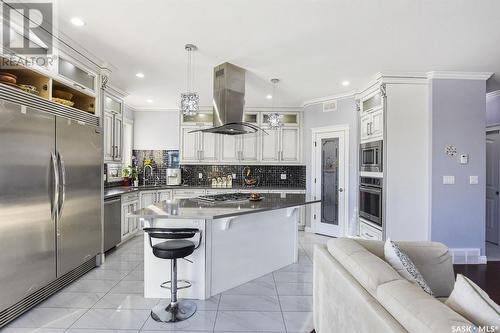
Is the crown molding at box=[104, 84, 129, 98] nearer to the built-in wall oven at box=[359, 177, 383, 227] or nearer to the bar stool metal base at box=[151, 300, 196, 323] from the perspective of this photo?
the bar stool metal base at box=[151, 300, 196, 323]

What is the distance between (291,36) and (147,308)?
9.80 ft

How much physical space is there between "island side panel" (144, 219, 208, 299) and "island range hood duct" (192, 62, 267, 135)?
138cm

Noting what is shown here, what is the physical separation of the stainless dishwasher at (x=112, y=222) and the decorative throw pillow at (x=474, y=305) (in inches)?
158

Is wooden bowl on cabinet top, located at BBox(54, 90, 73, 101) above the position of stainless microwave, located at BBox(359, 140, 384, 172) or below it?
above

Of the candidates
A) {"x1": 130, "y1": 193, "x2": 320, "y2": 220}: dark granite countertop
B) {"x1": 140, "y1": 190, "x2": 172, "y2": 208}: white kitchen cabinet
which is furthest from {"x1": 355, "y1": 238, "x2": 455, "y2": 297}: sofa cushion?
{"x1": 140, "y1": 190, "x2": 172, "y2": 208}: white kitchen cabinet

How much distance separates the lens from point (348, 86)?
4.78m

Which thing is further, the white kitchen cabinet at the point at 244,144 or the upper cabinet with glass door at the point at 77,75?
the white kitchen cabinet at the point at 244,144

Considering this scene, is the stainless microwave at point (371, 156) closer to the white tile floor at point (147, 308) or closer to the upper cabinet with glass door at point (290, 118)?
the upper cabinet with glass door at point (290, 118)

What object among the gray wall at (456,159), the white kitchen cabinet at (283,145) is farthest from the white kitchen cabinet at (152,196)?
the gray wall at (456,159)

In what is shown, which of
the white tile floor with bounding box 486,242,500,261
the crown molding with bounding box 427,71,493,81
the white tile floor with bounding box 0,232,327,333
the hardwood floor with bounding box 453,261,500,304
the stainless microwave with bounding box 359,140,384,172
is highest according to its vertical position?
the crown molding with bounding box 427,71,493,81

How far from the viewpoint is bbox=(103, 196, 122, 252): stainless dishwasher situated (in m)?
4.09

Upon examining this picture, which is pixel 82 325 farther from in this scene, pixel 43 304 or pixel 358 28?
pixel 358 28

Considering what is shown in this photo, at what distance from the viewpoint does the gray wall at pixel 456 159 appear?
157 inches

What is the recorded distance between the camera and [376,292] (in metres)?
1.31
